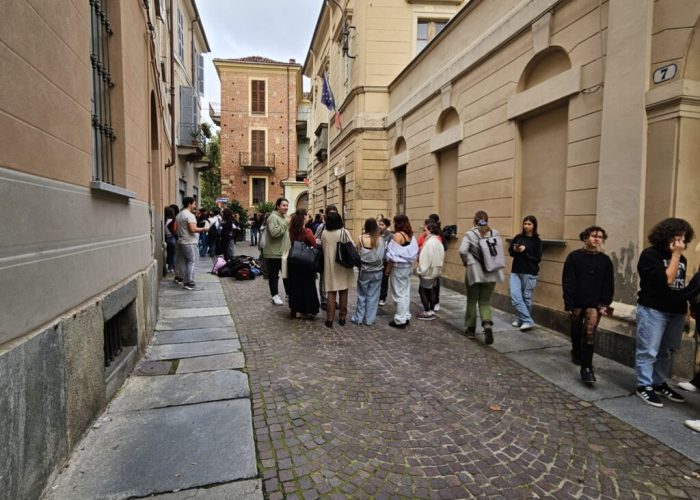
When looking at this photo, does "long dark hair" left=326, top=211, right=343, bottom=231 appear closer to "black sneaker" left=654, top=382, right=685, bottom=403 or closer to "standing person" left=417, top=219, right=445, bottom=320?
"standing person" left=417, top=219, right=445, bottom=320

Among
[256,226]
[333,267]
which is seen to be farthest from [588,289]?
[256,226]

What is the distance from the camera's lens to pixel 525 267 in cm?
565

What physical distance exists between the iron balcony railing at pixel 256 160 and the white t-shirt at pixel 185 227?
25.9m

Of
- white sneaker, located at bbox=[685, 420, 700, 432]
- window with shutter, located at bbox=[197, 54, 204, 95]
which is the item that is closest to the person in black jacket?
white sneaker, located at bbox=[685, 420, 700, 432]

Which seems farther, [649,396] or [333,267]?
[333,267]

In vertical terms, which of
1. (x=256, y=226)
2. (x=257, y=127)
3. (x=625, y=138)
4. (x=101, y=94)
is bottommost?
(x=256, y=226)

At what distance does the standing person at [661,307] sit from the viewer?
3404 mm

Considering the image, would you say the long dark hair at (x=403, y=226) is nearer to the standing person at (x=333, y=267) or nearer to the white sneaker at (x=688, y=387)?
the standing person at (x=333, y=267)

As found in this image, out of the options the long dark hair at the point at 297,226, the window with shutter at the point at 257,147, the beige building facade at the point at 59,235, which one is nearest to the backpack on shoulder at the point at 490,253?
the long dark hair at the point at 297,226

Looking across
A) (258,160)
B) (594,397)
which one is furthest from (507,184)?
(258,160)

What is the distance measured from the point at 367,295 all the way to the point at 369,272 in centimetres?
38

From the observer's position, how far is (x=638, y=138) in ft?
14.4

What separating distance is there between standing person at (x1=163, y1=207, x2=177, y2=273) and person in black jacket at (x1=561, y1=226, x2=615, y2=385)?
28.0ft

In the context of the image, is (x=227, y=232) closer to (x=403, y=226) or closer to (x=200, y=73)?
(x=403, y=226)
